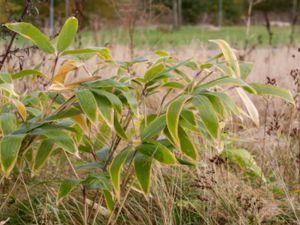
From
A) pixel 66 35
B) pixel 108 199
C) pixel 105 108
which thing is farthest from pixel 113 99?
pixel 108 199

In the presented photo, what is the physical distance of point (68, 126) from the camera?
212cm

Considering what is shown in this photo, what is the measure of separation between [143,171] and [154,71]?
35 centimetres

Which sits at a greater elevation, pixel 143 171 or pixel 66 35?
pixel 66 35

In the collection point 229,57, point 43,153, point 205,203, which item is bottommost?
point 205,203

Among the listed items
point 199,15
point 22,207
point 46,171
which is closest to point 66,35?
point 22,207

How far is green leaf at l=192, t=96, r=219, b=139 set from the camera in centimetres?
187

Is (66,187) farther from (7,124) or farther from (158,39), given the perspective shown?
(158,39)

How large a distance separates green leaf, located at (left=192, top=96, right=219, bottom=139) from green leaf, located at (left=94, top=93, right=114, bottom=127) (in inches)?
10.5

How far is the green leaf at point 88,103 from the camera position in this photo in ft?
6.24

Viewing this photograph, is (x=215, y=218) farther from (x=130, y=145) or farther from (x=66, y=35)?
(x=66, y=35)

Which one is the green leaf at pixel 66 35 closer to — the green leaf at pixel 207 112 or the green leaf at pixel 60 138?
the green leaf at pixel 60 138

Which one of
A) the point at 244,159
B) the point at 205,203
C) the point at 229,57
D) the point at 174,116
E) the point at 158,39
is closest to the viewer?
the point at 174,116

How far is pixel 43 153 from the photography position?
7.32 ft

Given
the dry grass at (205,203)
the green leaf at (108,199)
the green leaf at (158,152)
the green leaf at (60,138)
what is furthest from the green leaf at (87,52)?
the dry grass at (205,203)
